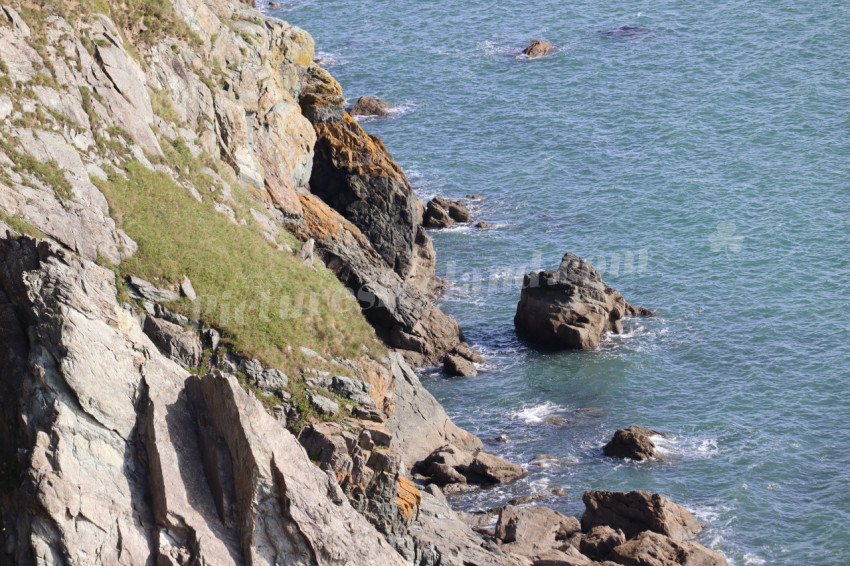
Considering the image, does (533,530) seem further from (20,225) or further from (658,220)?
(658,220)

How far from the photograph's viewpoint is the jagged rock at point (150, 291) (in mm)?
37219

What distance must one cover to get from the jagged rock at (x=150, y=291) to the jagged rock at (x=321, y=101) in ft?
87.9

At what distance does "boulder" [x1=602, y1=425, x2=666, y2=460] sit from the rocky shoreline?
18.0ft

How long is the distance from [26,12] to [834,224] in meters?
60.0

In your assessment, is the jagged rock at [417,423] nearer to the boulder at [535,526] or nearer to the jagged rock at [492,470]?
the jagged rock at [492,470]

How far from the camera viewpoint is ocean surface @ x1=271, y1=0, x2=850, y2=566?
165 ft

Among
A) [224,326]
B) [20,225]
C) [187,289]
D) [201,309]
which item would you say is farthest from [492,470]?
[20,225]

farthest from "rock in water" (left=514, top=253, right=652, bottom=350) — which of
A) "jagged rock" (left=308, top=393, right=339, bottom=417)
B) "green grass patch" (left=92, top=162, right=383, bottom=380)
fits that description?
"jagged rock" (left=308, top=393, right=339, bottom=417)

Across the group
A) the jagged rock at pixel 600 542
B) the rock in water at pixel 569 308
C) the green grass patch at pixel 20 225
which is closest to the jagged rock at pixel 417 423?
the jagged rock at pixel 600 542

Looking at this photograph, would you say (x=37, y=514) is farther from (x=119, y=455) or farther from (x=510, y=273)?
(x=510, y=273)

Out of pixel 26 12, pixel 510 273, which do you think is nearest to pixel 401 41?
pixel 510 273

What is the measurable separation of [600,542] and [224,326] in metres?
18.5

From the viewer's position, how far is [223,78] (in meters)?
51.6

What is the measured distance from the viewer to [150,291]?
3744cm
